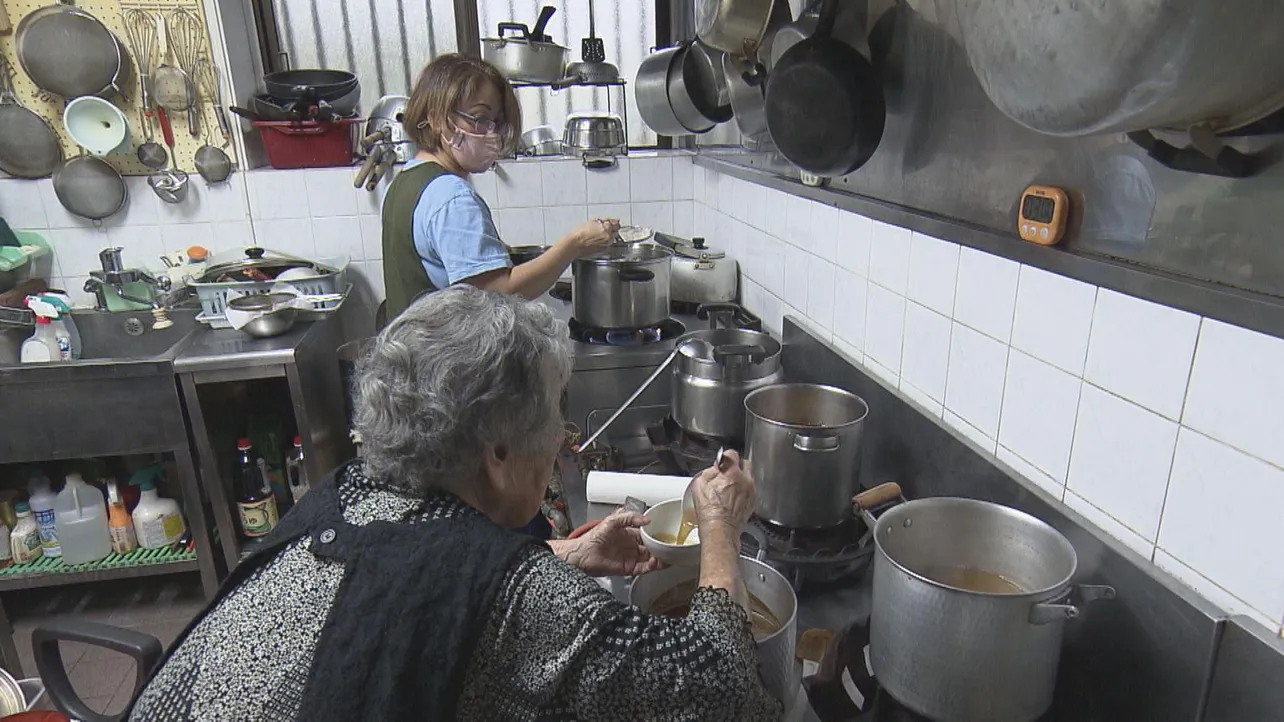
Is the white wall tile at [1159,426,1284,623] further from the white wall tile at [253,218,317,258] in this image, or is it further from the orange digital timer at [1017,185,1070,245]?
the white wall tile at [253,218,317,258]

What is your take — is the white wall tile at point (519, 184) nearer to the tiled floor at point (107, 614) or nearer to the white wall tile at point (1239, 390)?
the tiled floor at point (107, 614)

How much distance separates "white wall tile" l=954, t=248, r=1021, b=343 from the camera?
981mm

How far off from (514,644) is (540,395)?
26 cm

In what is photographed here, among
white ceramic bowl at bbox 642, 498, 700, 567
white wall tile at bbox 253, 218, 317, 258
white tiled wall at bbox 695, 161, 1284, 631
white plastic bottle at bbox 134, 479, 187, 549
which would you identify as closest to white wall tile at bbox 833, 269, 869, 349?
white tiled wall at bbox 695, 161, 1284, 631

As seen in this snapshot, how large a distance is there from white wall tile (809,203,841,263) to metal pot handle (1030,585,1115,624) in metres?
0.88

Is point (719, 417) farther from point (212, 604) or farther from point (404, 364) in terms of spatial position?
point (212, 604)

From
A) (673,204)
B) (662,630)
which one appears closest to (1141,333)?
(662,630)

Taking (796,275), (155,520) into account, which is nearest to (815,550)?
(796,275)

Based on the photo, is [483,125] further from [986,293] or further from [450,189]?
[986,293]

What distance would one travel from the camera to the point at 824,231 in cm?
153

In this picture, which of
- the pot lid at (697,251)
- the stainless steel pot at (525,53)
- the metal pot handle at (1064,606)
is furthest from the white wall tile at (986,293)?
the stainless steel pot at (525,53)

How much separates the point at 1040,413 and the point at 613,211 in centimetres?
191

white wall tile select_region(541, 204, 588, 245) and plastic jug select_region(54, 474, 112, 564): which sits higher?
white wall tile select_region(541, 204, 588, 245)

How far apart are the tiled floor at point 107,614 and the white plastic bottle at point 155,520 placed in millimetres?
219
